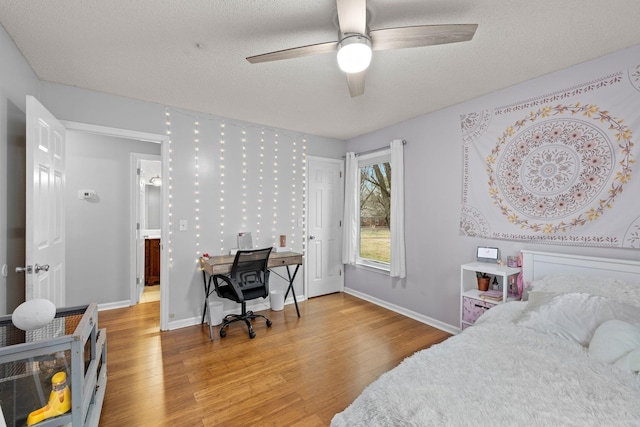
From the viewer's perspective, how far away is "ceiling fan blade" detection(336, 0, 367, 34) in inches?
53.8

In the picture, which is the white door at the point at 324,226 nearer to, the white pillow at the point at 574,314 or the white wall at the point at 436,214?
the white wall at the point at 436,214

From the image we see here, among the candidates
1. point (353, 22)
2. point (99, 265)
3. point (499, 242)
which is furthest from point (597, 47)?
point (99, 265)

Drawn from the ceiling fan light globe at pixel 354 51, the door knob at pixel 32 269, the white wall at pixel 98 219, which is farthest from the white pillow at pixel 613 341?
the white wall at pixel 98 219

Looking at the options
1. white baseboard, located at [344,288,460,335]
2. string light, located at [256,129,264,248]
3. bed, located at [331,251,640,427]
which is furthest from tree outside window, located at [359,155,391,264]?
bed, located at [331,251,640,427]

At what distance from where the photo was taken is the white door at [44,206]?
1864mm

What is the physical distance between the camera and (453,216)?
3125mm

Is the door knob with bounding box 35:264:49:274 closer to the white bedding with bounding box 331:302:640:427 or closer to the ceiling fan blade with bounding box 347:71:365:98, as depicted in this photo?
the white bedding with bounding box 331:302:640:427

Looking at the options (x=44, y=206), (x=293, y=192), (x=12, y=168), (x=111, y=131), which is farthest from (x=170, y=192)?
(x=293, y=192)

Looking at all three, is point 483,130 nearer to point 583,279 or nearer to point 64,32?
point 583,279

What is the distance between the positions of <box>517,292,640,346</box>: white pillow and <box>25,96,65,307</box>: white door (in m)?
3.24

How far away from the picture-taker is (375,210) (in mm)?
4301

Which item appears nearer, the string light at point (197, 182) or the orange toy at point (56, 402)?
the orange toy at point (56, 402)

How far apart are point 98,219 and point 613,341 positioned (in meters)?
5.00

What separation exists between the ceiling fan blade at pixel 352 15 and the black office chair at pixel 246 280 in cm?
217
